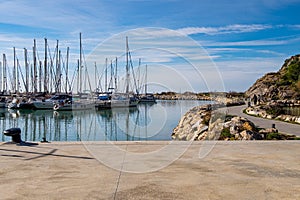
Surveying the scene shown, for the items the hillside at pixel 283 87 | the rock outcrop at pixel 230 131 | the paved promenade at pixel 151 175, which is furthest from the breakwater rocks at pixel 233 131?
the hillside at pixel 283 87

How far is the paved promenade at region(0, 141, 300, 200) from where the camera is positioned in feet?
19.9

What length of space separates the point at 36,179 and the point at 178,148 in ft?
16.9

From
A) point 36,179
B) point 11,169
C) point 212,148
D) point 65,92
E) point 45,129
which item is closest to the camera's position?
point 36,179

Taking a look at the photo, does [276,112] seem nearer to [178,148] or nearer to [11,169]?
[178,148]

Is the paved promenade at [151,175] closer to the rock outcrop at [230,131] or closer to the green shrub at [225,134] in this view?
the rock outcrop at [230,131]

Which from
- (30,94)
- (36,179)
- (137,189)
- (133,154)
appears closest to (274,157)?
(133,154)

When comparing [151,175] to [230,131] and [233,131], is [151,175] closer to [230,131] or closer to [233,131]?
[233,131]

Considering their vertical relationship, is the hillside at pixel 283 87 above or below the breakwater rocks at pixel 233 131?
above

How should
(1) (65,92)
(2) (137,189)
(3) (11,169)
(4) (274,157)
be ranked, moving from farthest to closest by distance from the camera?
(1) (65,92), (4) (274,157), (3) (11,169), (2) (137,189)

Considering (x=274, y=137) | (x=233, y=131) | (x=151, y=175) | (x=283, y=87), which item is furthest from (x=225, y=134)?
(x=283, y=87)

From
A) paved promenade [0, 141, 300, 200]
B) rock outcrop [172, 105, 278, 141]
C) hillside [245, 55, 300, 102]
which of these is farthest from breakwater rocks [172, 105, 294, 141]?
hillside [245, 55, 300, 102]

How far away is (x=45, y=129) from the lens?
33.9 m

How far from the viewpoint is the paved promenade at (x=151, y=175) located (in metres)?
6.07

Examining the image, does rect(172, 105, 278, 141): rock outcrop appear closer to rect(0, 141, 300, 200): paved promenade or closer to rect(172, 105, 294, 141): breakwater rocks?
rect(172, 105, 294, 141): breakwater rocks
